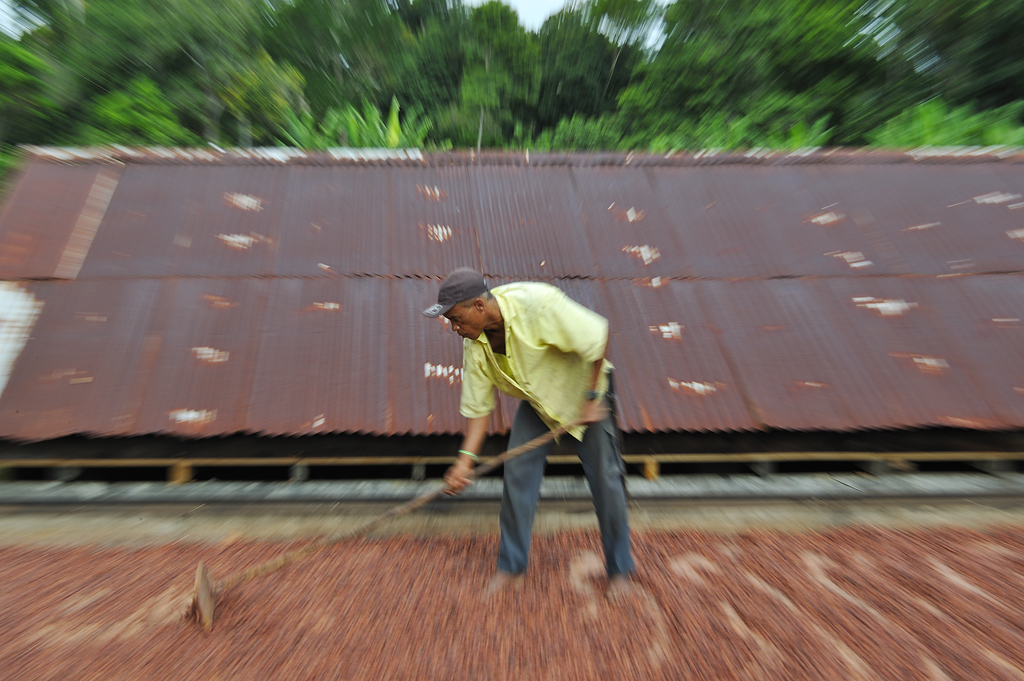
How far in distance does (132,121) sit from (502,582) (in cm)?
1345

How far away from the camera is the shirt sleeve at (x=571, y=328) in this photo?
249 centimetres

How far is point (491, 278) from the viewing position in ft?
14.2

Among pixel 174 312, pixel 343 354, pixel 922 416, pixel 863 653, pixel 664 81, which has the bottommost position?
pixel 863 653

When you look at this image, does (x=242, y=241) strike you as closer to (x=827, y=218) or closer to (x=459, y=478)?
(x=459, y=478)

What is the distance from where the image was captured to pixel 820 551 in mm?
3158

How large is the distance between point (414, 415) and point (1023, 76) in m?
20.7

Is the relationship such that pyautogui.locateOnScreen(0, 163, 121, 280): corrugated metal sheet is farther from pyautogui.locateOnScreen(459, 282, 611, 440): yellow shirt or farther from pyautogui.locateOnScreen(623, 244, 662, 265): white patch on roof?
pyautogui.locateOnScreen(623, 244, 662, 265): white patch on roof

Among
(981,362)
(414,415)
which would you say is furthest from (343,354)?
(981,362)

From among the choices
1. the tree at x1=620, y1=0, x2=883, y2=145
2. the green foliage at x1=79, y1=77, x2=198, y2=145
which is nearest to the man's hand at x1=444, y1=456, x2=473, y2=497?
the green foliage at x1=79, y1=77, x2=198, y2=145

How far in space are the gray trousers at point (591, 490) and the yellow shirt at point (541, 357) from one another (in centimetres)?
10

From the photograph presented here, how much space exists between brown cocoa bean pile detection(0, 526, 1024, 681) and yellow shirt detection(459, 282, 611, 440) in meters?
0.90

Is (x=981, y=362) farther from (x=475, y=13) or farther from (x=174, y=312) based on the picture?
(x=475, y=13)

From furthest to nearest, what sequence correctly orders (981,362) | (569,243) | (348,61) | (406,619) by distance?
(348,61), (569,243), (981,362), (406,619)

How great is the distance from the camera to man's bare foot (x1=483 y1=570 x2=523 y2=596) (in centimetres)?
280
